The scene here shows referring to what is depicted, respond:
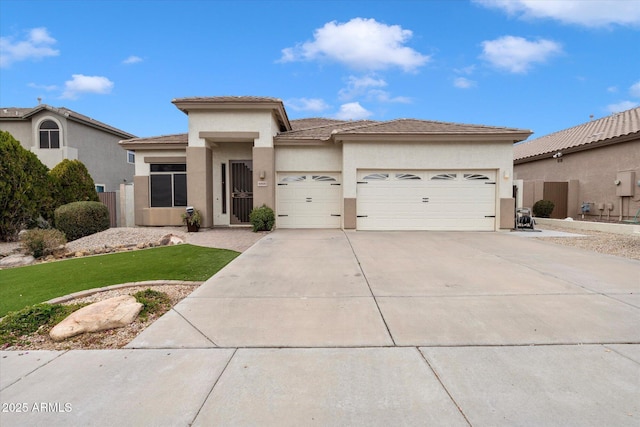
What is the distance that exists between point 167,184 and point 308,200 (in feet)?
21.4

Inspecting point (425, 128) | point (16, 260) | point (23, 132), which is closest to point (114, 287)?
point (16, 260)

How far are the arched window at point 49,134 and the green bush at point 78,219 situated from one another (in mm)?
10409

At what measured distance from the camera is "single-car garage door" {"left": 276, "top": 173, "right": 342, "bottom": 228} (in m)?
14.5

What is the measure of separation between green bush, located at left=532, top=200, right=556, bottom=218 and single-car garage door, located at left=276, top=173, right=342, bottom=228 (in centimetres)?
1067

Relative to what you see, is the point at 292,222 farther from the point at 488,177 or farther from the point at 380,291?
the point at 380,291

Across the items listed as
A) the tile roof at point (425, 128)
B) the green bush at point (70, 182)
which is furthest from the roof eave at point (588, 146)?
the green bush at point (70, 182)

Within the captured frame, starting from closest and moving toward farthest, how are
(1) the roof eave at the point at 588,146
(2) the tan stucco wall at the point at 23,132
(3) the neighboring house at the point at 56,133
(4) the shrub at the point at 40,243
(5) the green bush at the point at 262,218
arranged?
(4) the shrub at the point at 40,243 < (5) the green bush at the point at 262,218 < (1) the roof eave at the point at 588,146 < (3) the neighboring house at the point at 56,133 < (2) the tan stucco wall at the point at 23,132

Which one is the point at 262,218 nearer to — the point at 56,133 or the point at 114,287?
the point at 114,287

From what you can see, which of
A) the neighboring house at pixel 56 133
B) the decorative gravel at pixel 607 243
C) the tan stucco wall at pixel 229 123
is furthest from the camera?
the neighboring house at pixel 56 133

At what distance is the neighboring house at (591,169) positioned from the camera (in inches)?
592

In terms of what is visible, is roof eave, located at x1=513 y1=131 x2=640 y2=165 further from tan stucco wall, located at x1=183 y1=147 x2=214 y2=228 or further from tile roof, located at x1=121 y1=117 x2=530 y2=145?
tan stucco wall, located at x1=183 y1=147 x2=214 y2=228

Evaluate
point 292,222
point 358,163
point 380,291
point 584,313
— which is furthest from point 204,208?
point 584,313

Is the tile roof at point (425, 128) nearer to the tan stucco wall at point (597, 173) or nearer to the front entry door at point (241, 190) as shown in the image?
the front entry door at point (241, 190)

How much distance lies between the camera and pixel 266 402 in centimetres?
277
